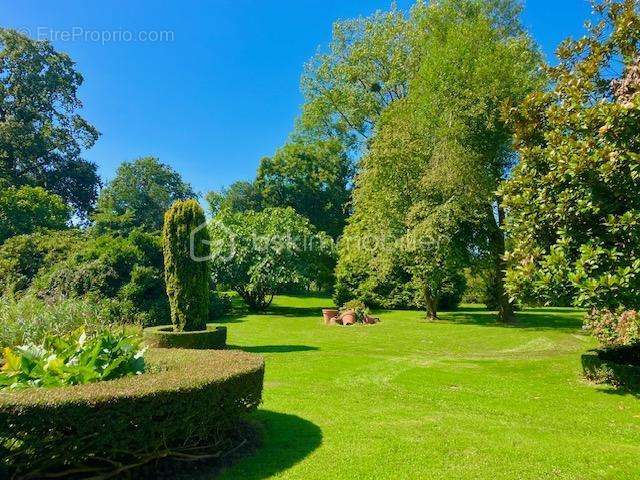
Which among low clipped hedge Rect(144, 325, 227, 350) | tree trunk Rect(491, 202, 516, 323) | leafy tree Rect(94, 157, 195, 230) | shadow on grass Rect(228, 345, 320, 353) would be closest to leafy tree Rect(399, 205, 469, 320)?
tree trunk Rect(491, 202, 516, 323)

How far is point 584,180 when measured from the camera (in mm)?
7398

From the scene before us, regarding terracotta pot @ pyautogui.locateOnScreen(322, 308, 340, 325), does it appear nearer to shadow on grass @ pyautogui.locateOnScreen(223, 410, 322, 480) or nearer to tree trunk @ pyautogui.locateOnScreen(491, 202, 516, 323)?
tree trunk @ pyautogui.locateOnScreen(491, 202, 516, 323)

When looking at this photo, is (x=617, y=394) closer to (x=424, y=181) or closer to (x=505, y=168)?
(x=424, y=181)

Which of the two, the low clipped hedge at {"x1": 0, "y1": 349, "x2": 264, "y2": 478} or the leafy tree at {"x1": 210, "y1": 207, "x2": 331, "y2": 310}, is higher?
the leafy tree at {"x1": 210, "y1": 207, "x2": 331, "y2": 310}

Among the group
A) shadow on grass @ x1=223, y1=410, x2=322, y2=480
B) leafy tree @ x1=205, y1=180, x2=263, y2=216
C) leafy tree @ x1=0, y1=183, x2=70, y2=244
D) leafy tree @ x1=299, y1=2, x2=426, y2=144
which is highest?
leafy tree @ x1=299, y1=2, x2=426, y2=144

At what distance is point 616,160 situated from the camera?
7.00 m

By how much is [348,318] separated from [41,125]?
108 ft

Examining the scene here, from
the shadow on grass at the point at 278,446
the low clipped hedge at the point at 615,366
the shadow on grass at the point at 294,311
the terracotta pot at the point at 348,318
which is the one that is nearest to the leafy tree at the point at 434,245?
the terracotta pot at the point at 348,318

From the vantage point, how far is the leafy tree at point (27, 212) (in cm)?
2592

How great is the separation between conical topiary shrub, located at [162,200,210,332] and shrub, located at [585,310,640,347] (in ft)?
32.6

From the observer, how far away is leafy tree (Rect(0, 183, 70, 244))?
25.9 meters

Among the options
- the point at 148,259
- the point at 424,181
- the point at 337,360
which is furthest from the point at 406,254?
the point at 148,259

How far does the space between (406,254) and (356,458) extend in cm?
1554

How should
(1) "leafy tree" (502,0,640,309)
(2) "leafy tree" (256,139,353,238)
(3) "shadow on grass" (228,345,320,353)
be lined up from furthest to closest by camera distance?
(2) "leafy tree" (256,139,353,238)
(3) "shadow on grass" (228,345,320,353)
(1) "leafy tree" (502,0,640,309)
